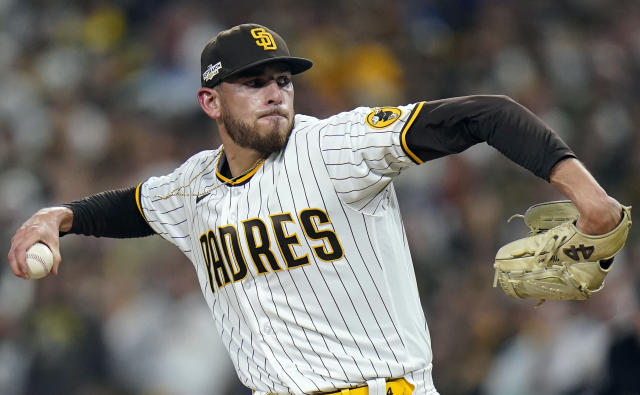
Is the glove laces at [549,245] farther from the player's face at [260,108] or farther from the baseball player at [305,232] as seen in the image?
the player's face at [260,108]

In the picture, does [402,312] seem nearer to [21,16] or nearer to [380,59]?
[380,59]

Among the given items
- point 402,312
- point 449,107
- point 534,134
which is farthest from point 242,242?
point 534,134

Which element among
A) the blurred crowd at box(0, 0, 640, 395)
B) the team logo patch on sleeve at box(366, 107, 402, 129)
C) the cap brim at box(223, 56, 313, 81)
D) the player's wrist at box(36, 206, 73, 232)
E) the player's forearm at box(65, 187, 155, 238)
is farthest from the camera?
the blurred crowd at box(0, 0, 640, 395)

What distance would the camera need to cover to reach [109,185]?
7.57 metres

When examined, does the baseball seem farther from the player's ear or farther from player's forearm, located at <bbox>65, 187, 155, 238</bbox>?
the player's ear

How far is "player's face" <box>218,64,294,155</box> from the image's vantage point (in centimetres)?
331

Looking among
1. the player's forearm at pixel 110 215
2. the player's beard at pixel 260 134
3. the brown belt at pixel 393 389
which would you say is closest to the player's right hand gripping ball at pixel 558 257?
the brown belt at pixel 393 389

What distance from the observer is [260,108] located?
3336 millimetres

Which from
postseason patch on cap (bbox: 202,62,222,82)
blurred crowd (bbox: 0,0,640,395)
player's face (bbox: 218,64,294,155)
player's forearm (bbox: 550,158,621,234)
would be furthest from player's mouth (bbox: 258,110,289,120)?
blurred crowd (bbox: 0,0,640,395)

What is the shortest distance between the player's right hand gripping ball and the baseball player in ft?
1.24

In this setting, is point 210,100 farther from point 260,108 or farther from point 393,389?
point 393,389

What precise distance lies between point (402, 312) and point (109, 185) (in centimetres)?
484

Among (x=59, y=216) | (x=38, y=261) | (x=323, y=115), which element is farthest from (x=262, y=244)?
(x=323, y=115)

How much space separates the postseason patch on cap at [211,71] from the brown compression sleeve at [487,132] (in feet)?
2.93
